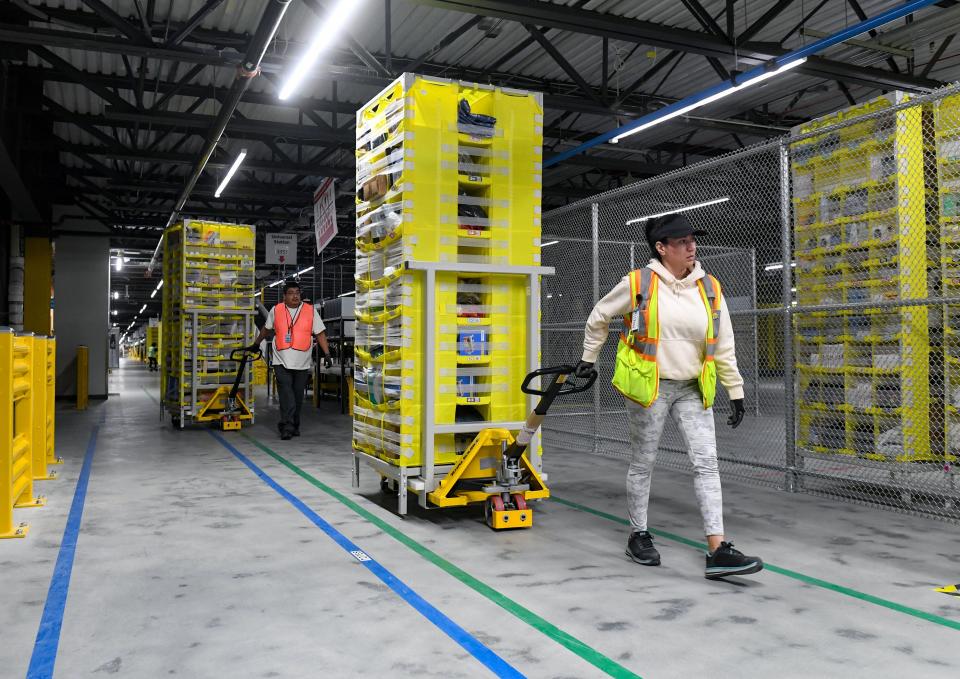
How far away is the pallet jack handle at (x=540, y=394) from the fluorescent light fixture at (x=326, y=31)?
14.1 feet

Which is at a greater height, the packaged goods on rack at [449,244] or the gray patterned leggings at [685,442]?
the packaged goods on rack at [449,244]

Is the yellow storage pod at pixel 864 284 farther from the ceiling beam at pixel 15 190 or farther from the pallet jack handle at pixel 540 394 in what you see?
the ceiling beam at pixel 15 190

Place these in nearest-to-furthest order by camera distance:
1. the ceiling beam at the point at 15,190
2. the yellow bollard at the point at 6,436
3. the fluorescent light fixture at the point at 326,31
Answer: the yellow bollard at the point at 6,436
the fluorescent light fixture at the point at 326,31
the ceiling beam at the point at 15,190

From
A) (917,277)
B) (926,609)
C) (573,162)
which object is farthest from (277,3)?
Answer: (573,162)

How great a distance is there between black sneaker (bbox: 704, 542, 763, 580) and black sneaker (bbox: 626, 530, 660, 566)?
0.34m

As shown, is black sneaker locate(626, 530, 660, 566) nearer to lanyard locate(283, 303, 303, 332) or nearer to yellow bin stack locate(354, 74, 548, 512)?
yellow bin stack locate(354, 74, 548, 512)

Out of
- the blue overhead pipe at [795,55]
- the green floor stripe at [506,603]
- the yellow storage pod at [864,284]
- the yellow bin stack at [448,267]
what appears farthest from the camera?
the blue overhead pipe at [795,55]

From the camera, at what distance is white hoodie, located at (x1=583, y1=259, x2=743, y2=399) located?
4.15 meters

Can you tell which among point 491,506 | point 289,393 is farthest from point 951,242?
point 289,393

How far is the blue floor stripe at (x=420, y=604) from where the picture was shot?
115 inches

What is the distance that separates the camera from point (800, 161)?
699 cm

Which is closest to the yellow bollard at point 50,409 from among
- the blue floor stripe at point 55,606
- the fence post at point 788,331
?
the blue floor stripe at point 55,606

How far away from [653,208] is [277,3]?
51.5ft

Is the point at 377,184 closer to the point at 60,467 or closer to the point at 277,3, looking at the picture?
the point at 277,3
